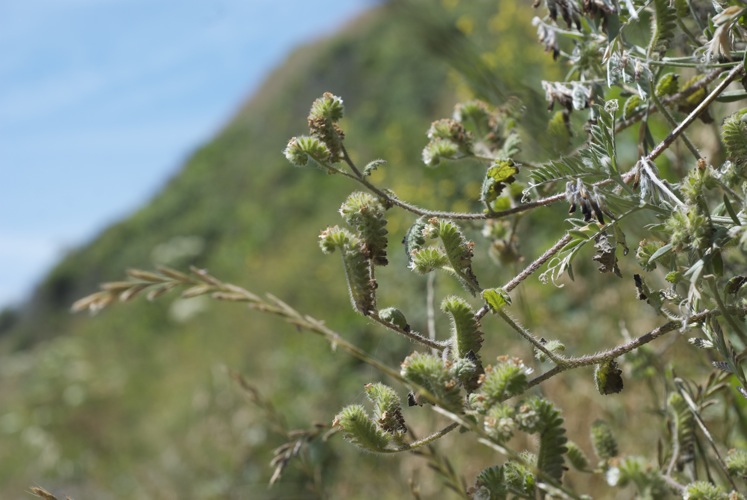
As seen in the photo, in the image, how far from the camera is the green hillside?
16.1 feet

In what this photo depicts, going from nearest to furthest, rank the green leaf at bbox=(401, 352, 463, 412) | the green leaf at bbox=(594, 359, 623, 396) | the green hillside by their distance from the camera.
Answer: the green leaf at bbox=(401, 352, 463, 412) < the green leaf at bbox=(594, 359, 623, 396) < the green hillside

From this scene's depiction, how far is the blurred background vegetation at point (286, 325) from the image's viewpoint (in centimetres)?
227

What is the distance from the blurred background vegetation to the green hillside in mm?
33

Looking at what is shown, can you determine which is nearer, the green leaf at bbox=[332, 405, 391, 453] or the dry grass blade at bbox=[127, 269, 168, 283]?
the green leaf at bbox=[332, 405, 391, 453]

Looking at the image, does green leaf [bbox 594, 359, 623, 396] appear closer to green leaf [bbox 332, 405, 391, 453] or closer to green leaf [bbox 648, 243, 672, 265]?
green leaf [bbox 648, 243, 672, 265]

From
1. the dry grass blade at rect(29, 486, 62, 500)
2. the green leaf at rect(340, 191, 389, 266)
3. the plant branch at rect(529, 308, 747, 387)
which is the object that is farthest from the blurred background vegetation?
the dry grass blade at rect(29, 486, 62, 500)

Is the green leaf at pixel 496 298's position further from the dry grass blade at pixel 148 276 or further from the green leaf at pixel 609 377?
the dry grass blade at pixel 148 276

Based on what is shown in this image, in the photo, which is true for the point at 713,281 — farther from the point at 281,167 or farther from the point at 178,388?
the point at 281,167

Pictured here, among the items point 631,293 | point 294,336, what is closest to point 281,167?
point 294,336

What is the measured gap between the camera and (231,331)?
33.5 ft

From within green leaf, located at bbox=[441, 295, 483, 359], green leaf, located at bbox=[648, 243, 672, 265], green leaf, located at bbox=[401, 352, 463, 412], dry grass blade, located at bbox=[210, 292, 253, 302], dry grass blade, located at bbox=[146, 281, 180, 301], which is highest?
dry grass blade, located at bbox=[146, 281, 180, 301]

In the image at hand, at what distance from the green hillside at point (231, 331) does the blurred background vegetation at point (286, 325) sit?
0.11 ft

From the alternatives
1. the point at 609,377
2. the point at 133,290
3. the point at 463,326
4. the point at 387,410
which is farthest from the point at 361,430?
the point at 133,290

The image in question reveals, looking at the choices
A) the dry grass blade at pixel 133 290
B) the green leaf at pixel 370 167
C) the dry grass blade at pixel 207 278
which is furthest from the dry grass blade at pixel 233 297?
the green leaf at pixel 370 167
